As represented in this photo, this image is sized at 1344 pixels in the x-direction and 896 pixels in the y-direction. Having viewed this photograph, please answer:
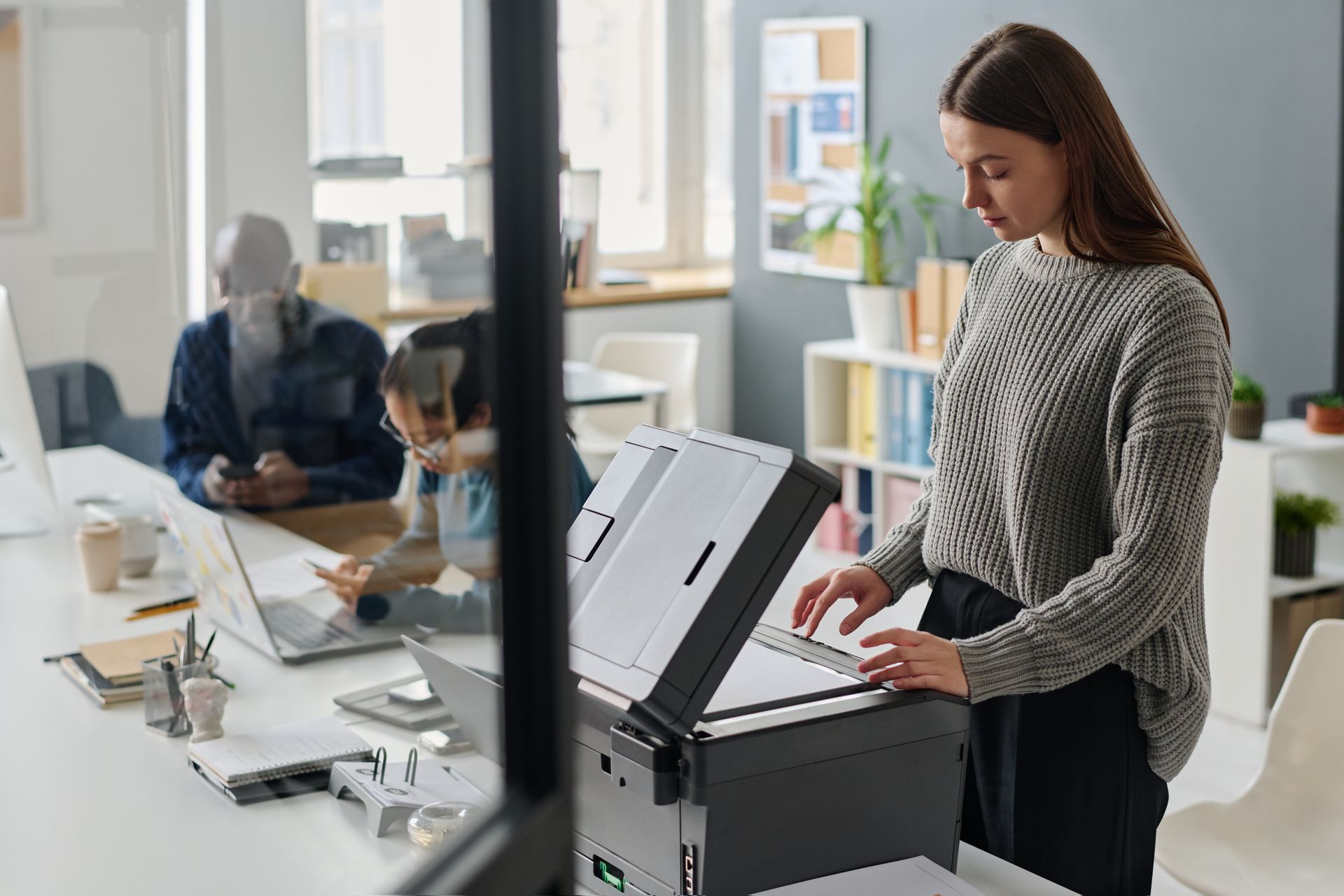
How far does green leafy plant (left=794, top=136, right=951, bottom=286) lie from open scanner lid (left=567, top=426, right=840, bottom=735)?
149 inches

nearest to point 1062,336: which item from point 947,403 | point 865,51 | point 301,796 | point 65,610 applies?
point 947,403

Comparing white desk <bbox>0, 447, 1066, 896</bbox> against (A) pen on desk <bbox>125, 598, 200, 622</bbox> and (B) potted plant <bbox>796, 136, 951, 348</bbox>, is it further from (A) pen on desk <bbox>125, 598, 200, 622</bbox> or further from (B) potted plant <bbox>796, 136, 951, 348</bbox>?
(B) potted plant <bbox>796, 136, 951, 348</bbox>

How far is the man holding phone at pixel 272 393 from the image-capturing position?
9.56 feet

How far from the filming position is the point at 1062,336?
1448 mm

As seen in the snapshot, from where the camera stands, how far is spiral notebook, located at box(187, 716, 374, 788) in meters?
1.56

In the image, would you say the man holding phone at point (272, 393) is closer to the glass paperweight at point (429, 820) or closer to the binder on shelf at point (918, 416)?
the glass paperweight at point (429, 820)

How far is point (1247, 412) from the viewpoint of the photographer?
11.3 ft

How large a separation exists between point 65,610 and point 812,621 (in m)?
1.37

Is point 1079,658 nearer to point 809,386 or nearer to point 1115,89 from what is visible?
point 1115,89

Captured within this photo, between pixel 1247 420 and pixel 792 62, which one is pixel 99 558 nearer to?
pixel 1247 420

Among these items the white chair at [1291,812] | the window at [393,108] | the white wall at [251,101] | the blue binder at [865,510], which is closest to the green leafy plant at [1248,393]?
the white chair at [1291,812]

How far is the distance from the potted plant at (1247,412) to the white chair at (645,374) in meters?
2.15

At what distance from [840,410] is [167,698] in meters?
3.71

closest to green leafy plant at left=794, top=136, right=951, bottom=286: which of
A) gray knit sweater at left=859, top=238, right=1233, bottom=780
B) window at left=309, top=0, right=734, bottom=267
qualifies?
window at left=309, top=0, right=734, bottom=267
